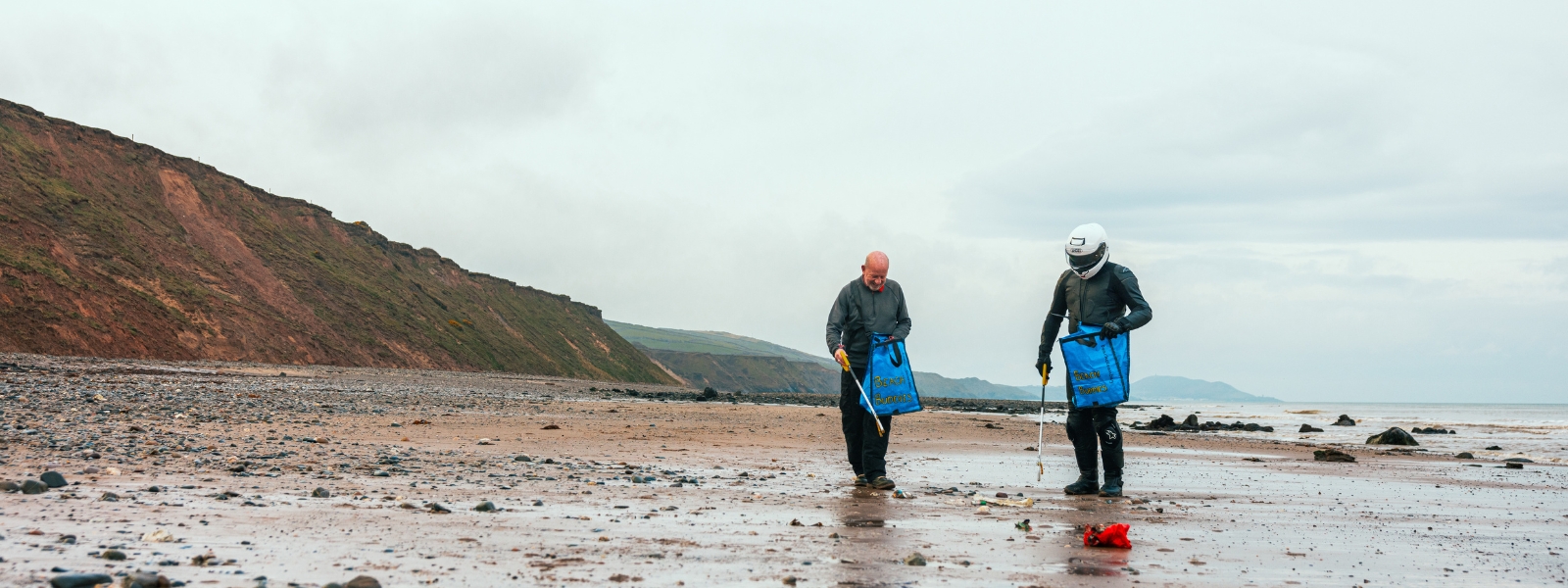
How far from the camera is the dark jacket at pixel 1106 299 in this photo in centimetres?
828

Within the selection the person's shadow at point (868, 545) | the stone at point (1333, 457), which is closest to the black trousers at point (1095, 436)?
the person's shadow at point (868, 545)

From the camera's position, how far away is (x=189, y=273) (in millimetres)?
45781

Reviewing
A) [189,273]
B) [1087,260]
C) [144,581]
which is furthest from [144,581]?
[189,273]

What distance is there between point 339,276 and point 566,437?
53408 millimetres

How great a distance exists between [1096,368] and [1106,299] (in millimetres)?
603

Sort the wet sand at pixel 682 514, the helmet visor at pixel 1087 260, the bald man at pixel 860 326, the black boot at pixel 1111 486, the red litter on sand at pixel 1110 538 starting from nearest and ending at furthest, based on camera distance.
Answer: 1. the wet sand at pixel 682 514
2. the red litter on sand at pixel 1110 538
3. the black boot at pixel 1111 486
4. the helmet visor at pixel 1087 260
5. the bald man at pixel 860 326

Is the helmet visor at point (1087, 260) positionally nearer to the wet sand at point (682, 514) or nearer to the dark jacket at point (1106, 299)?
the dark jacket at point (1106, 299)

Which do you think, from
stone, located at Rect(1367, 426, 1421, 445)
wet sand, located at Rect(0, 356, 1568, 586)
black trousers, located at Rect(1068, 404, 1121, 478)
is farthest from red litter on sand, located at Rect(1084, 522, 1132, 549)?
stone, located at Rect(1367, 426, 1421, 445)

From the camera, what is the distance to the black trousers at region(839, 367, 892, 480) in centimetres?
816

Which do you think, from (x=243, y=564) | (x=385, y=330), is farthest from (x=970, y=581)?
(x=385, y=330)

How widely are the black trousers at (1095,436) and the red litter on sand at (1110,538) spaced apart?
284 cm

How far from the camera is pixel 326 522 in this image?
490cm

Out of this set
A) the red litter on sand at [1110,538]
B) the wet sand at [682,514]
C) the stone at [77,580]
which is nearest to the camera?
the stone at [77,580]

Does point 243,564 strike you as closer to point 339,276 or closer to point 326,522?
point 326,522
